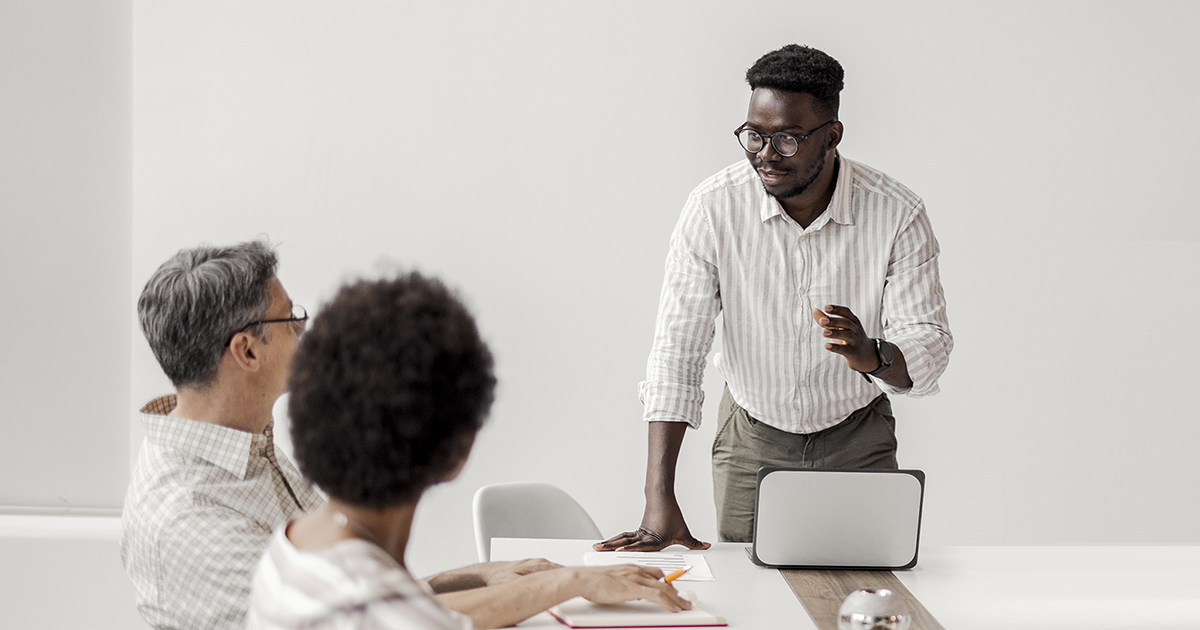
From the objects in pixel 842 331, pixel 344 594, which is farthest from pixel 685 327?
pixel 344 594

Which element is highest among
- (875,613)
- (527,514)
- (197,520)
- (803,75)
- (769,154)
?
(803,75)

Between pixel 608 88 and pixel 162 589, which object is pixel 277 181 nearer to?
pixel 608 88

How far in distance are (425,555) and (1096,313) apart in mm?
2602

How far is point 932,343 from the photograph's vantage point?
7.70 feet

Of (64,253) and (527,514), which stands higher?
(64,253)

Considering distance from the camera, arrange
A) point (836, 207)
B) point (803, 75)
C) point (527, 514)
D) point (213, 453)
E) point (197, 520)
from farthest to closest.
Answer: point (527, 514)
point (836, 207)
point (803, 75)
point (213, 453)
point (197, 520)

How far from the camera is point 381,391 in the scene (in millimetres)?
920

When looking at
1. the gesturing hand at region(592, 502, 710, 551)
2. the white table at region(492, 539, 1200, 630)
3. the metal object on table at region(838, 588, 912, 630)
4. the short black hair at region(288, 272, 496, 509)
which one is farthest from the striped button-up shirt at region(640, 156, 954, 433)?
the short black hair at region(288, 272, 496, 509)

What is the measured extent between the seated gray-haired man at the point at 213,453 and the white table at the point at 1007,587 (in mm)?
345

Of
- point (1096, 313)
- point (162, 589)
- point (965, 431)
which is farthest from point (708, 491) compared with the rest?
point (162, 589)

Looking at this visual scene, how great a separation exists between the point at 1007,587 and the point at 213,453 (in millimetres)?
1448

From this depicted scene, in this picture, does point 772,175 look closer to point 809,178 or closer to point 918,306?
point 809,178

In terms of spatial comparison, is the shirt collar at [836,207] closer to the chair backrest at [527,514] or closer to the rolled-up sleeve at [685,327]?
the rolled-up sleeve at [685,327]

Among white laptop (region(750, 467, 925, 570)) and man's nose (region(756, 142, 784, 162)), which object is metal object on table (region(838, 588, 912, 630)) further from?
man's nose (region(756, 142, 784, 162))
